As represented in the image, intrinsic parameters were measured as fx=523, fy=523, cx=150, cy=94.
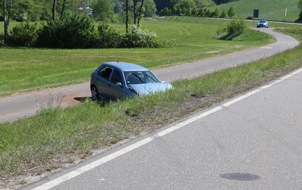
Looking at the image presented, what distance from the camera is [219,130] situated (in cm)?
947

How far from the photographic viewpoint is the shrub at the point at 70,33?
59656 mm

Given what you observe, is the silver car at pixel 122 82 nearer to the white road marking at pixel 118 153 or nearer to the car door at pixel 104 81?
the car door at pixel 104 81

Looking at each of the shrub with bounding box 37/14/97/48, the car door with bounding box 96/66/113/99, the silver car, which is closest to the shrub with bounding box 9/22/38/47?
the shrub with bounding box 37/14/97/48

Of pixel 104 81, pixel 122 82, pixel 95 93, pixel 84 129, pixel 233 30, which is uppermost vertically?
pixel 84 129

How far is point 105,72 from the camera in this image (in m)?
18.6

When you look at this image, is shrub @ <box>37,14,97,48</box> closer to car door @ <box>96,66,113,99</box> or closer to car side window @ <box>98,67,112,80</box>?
car side window @ <box>98,67,112,80</box>

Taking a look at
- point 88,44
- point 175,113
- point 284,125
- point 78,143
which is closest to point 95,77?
point 175,113

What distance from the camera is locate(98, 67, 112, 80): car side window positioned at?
719 inches

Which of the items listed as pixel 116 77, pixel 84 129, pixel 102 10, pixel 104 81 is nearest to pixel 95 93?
pixel 104 81

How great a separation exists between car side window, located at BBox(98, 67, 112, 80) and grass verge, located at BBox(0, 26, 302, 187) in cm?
431

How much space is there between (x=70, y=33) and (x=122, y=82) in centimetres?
4424

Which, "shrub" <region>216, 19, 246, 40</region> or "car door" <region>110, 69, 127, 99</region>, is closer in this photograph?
"car door" <region>110, 69, 127, 99</region>

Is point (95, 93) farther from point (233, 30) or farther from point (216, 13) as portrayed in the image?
point (216, 13)

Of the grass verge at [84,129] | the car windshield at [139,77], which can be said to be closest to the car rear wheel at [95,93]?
the car windshield at [139,77]
